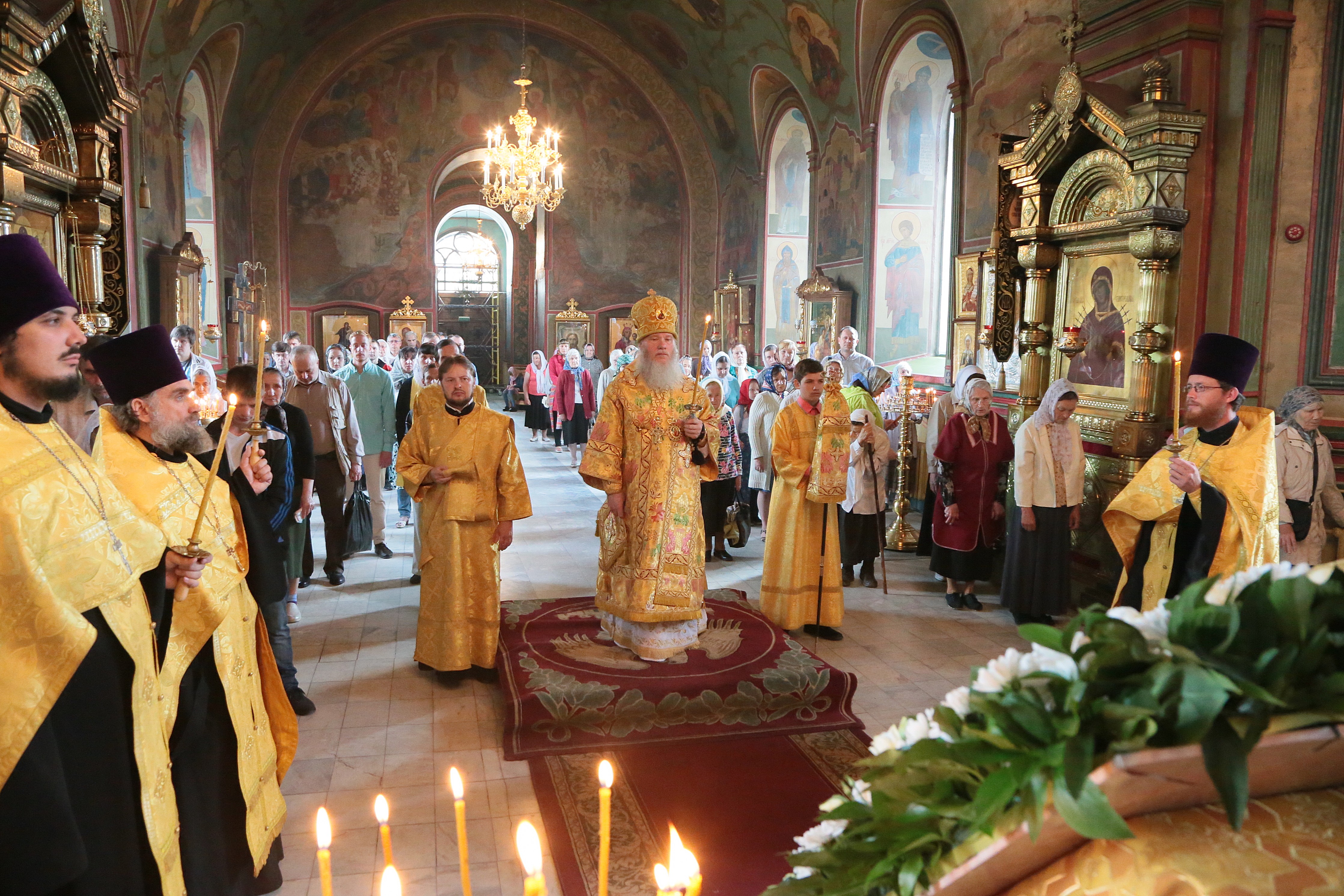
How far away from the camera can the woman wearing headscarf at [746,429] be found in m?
9.41

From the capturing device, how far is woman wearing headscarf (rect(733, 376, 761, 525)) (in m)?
9.41

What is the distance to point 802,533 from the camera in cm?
609

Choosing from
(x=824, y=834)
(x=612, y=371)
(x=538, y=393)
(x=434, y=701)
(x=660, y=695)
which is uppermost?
(x=612, y=371)

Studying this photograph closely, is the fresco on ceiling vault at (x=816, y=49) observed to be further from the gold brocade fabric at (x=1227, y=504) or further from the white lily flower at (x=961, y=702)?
the white lily flower at (x=961, y=702)

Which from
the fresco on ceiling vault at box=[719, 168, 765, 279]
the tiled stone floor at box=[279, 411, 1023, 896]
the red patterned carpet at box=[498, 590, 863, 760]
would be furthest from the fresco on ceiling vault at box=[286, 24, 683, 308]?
the red patterned carpet at box=[498, 590, 863, 760]

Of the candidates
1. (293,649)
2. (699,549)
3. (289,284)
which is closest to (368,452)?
(293,649)

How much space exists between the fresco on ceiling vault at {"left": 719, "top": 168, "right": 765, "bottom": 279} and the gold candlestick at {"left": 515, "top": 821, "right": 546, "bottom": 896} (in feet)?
56.3

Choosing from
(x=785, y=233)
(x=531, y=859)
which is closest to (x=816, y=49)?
(x=785, y=233)

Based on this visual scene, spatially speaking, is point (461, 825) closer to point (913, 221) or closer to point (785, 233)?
point (913, 221)

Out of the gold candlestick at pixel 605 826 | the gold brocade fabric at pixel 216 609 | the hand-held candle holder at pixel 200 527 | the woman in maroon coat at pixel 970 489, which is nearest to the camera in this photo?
the gold candlestick at pixel 605 826

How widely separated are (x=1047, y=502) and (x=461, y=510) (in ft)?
13.1

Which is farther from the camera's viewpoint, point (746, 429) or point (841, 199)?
point (841, 199)

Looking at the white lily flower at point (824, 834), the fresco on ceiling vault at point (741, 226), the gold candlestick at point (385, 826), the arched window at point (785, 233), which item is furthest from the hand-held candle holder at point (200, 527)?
the fresco on ceiling vault at point (741, 226)

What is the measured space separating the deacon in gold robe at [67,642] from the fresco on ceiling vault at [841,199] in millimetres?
12009
